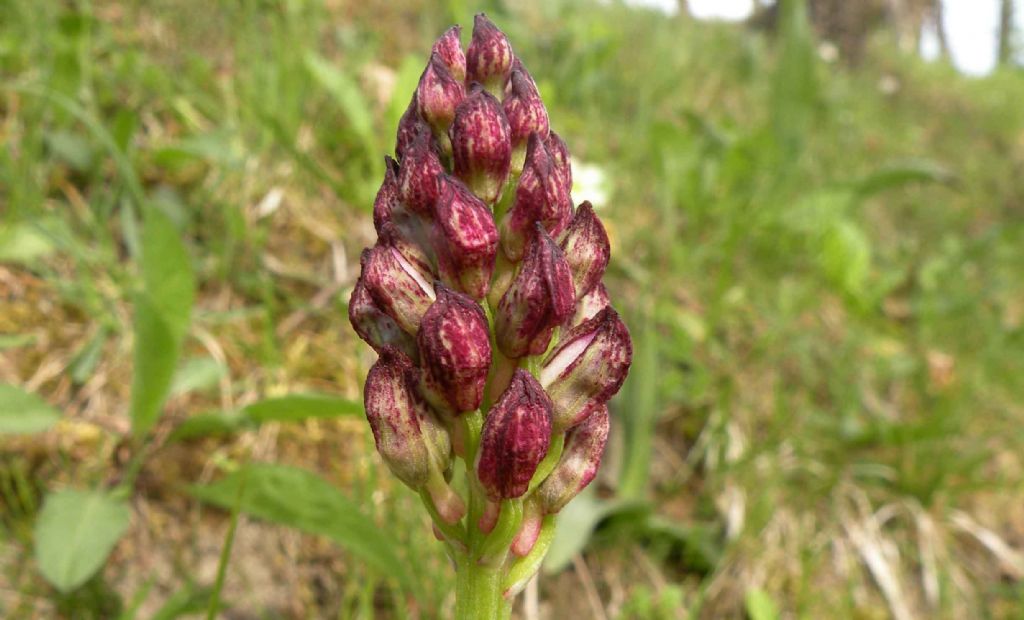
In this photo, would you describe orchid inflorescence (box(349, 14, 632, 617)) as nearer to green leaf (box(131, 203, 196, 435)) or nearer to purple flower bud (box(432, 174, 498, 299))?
purple flower bud (box(432, 174, 498, 299))

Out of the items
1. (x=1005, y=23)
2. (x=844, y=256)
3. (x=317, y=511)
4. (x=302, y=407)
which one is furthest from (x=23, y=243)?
(x=1005, y=23)

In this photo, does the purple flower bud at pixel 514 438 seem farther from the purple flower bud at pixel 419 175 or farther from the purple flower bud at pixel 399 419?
the purple flower bud at pixel 419 175

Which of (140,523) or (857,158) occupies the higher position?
(857,158)

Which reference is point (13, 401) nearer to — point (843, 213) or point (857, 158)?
point (843, 213)

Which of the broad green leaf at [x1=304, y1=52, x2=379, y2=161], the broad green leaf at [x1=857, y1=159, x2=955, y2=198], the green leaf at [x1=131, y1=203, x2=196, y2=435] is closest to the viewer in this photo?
the green leaf at [x1=131, y1=203, x2=196, y2=435]

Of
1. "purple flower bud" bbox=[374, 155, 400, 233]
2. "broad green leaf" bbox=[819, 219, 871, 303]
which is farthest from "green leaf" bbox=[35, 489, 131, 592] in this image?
"broad green leaf" bbox=[819, 219, 871, 303]

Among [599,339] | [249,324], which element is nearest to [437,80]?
[599,339]

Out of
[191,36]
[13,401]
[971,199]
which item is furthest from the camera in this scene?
[971,199]

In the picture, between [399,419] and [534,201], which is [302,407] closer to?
[399,419]
